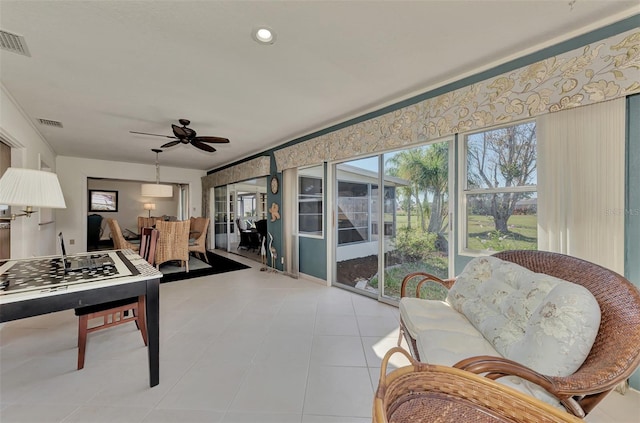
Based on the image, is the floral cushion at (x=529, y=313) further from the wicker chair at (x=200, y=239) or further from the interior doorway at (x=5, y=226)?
the wicker chair at (x=200, y=239)

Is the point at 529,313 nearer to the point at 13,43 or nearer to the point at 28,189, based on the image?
the point at 28,189

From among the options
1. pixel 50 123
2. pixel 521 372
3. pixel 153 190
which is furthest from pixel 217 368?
pixel 153 190

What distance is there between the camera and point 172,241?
15.4 ft

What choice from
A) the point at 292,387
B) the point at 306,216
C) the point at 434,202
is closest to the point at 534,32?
the point at 434,202

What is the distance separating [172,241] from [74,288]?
3.68 m

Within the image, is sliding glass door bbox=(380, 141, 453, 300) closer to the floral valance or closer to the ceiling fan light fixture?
the floral valance

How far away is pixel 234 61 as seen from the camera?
2027 millimetres

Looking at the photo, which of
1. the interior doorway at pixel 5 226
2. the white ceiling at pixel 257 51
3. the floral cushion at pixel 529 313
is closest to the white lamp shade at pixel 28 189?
the white ceiling at pixel 257 51

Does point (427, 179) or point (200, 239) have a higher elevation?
point (427, 179)

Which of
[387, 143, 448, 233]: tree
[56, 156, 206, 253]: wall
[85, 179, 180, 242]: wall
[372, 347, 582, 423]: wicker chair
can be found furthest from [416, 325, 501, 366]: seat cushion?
[85, 179, 180, 242]: wall

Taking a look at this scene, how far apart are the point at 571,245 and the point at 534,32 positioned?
Result: 5.10ft

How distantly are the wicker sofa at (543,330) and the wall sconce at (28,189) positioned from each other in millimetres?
2457

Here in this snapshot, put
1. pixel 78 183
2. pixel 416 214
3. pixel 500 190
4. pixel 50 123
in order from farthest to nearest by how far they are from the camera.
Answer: pixel 78 183, pixel 50 123, pixel 416 214, pixel 500 190

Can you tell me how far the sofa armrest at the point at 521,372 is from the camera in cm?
94
